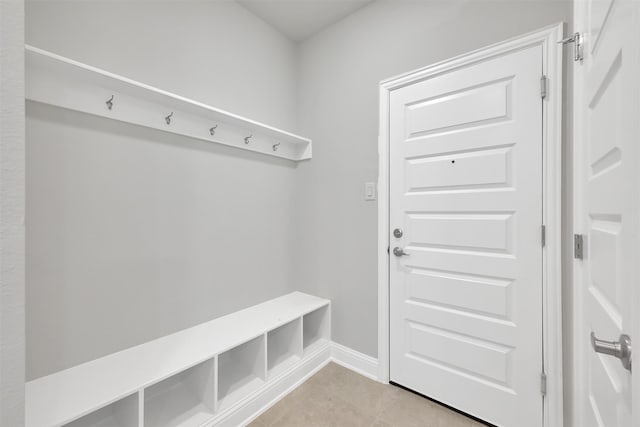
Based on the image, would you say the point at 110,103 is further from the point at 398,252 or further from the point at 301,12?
the point at 398,252

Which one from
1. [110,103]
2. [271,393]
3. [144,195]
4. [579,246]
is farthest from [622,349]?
[110,103]

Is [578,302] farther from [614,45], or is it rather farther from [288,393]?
[288,393]

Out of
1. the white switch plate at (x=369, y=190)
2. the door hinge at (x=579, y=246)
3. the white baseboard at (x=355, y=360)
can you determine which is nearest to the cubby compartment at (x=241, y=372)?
the white baseboard at (x=355, y=360)

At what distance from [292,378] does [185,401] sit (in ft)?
2.05

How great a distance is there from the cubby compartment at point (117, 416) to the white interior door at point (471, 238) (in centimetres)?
143

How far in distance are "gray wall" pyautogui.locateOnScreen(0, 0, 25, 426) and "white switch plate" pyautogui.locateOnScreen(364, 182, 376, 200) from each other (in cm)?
164

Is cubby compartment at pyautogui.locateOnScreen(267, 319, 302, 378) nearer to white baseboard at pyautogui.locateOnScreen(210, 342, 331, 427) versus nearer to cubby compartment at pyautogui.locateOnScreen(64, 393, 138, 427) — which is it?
white baseboard at pyautogui.locateOnScreen(210, 342, 331, 427)

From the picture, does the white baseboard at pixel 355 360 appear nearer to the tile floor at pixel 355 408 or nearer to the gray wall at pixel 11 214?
the tile floor at pixel 355 408

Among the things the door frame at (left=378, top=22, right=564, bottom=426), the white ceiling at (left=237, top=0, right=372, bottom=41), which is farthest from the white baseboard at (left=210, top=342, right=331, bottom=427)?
the white ceiling at (left=237, top=0, right=372, bottom=41)

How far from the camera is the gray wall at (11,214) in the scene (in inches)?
22.0

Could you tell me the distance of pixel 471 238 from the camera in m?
1.46

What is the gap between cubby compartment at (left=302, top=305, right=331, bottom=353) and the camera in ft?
6.70

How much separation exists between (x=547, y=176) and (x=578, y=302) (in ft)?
1.89

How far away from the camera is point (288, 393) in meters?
1.66
